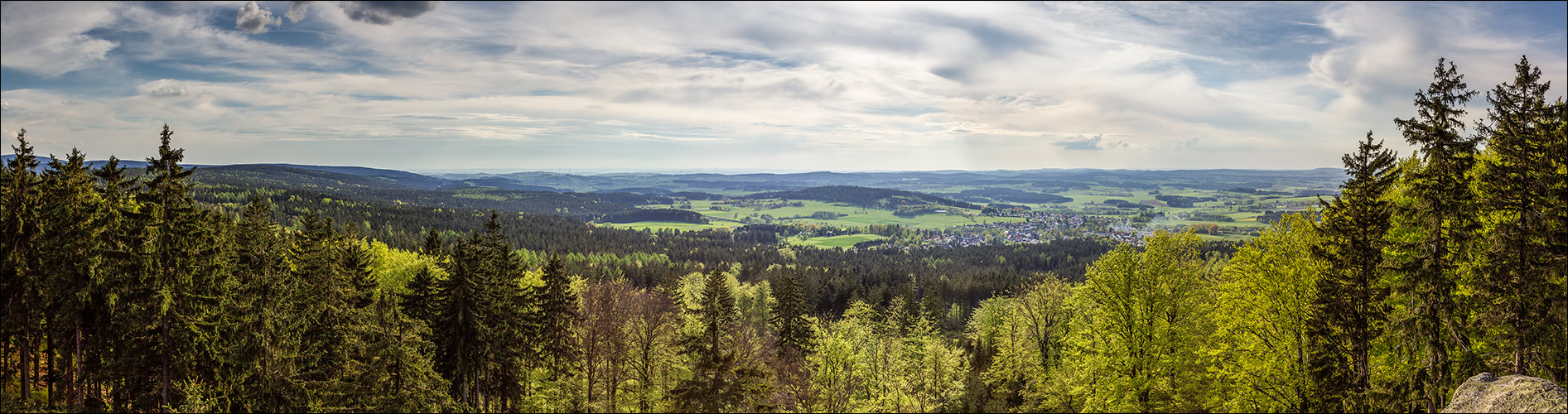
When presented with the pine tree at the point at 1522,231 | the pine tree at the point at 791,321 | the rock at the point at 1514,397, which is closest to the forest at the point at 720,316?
the pine tree at the point at 1522,231

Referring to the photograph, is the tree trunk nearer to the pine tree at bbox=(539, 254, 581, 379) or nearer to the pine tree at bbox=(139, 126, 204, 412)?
the pine tree at bbox=(139, 126, 204, 412)

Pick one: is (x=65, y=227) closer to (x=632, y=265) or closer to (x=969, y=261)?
(x=632, y=265)

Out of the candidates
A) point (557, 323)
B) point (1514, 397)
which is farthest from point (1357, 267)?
point (557, 323)

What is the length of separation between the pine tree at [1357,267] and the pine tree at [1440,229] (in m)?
1.07

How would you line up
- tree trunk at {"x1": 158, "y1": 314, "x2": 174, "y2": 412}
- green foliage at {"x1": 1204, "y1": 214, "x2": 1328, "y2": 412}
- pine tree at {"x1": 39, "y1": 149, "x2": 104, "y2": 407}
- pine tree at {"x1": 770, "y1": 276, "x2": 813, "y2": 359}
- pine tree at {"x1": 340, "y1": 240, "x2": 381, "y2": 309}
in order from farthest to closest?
pine tree at {"x1": 770, "y1": 276, "x2": 813, "y2": 359} < pine tree at {"x1": 340, "y1": 240, "x2": 381, "y2": 309} < pine tree at {"x1": 39, "y1": 149, "x2": 104, "y2": 407} < tree trunk at {"x1": 158, "y1": 314, "x2": 174, "y2": 412} < green foliage at {"x1": 1204, "y1": 214, "x2": 1328, "y2": 412}

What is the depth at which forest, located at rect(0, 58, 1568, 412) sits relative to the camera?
57.4 feet

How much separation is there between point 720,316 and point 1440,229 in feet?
97.9

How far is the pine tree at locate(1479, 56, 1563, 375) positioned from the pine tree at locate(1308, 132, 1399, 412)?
2.39 meters

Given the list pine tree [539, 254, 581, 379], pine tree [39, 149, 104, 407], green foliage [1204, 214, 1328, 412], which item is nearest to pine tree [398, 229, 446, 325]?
pine tree [539, 254, 581, 379]

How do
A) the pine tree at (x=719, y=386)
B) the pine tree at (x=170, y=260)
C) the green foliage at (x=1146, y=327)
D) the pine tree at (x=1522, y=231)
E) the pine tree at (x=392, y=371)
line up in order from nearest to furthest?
the pine tree at (x=1522, y=231) → the pine tree at (x=170, y=260) → the pine tree at (x=392, y=371) → the green foliage at (x=1146, y=327) → the pine tree at (x=719, y=386)

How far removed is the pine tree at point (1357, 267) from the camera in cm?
1919

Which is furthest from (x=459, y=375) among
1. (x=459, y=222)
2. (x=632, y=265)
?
(x=459, y=222)

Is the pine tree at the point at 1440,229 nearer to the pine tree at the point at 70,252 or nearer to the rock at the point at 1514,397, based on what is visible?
the rock at the point at 1514,397

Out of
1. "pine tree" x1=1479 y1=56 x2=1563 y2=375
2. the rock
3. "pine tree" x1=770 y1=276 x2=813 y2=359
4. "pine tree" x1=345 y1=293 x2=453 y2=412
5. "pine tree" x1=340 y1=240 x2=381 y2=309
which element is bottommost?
Result: "pine tree" x1=770 y1=276 x2=813 y2=359
